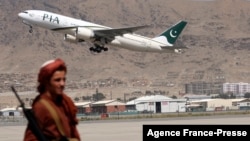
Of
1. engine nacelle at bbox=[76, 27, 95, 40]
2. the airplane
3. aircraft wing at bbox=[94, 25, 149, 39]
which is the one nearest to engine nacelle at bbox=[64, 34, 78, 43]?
the airplane

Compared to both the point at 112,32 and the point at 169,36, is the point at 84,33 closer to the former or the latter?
the point at 112,32

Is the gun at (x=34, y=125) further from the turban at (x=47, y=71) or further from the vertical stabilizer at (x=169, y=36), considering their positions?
the vertical stabilizer at (x=169, y=36)

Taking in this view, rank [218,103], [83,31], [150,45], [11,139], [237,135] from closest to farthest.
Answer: [237,135] → [11,139] → [83,31] → [150,45] → [218,103]

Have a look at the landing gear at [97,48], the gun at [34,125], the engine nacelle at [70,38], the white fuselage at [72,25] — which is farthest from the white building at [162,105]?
the gun at [34,125]

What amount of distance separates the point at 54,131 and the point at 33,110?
0.22 m

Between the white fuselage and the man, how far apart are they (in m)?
65.2

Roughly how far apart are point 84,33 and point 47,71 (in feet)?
212

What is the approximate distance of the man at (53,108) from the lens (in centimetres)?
542

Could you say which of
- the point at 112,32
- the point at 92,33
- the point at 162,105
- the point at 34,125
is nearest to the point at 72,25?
the point at 92,33

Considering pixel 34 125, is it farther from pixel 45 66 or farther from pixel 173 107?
pixel 173 107

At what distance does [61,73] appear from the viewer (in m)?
5.59

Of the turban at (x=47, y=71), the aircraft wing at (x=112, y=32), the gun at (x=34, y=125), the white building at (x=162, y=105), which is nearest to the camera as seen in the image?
the gun at (x=34, y=125)

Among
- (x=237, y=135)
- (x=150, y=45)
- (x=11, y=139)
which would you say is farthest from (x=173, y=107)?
(x=237, y=135)

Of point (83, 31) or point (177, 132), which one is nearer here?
point (177, 132)
